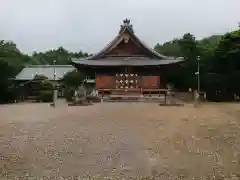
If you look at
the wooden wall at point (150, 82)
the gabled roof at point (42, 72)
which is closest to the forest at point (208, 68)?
the gabled roof at point (42, 72)

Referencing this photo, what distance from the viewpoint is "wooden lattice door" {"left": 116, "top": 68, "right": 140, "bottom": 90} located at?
37812mm

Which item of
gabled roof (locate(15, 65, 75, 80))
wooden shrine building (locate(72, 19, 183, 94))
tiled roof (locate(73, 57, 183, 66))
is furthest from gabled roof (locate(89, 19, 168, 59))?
gabled roof (locate(15, 65, 75, 80))

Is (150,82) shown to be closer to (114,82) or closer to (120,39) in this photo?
(114,82)

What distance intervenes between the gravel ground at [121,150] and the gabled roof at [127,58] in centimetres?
2120

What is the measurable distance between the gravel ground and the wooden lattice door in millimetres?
21861

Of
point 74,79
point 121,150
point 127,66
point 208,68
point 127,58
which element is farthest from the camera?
point 74,79

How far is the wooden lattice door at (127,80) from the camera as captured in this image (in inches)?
1489

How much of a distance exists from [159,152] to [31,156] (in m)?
3.17

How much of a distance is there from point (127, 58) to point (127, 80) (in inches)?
86.2

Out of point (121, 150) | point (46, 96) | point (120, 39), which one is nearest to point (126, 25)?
point (120, 39)

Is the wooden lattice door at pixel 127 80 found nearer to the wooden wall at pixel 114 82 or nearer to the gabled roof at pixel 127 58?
the wooden wall at pixel 114 82

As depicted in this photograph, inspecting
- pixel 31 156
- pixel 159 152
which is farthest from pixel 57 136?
pixel 159 152

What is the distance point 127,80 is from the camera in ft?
124

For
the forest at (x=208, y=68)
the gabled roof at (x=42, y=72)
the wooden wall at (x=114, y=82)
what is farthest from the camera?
the gabled roof at (x=42, y=72)
